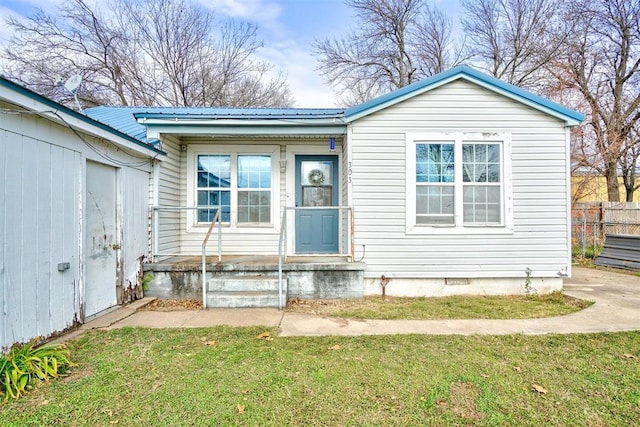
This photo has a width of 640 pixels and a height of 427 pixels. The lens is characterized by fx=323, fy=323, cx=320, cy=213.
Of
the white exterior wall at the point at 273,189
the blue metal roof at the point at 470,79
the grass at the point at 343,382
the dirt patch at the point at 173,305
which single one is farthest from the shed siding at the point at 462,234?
the dirt patch at the point at 173,305

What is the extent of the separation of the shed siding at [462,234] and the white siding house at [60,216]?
3.79 metres

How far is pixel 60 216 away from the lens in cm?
380

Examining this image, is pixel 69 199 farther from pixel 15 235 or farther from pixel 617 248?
pixel 617 248

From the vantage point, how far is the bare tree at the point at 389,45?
58.9 feet

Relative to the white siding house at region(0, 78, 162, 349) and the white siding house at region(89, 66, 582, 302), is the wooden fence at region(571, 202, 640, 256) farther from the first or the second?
the white siding house at region(0, 78, 162, 349)

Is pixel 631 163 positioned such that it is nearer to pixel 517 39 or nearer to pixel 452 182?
pixel 517 39

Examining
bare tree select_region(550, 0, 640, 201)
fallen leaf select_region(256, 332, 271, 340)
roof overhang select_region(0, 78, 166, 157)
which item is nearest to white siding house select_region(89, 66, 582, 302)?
roof overhang select_region(0, 78, 166, 157)

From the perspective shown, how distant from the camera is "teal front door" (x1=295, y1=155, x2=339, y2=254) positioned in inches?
273

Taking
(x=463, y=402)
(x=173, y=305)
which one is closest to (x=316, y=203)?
(x=173, y=305)

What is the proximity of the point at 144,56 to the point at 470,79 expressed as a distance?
1730cm

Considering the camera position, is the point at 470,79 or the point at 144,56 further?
the point at 144,56

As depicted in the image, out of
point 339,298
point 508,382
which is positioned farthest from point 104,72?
point 508,382

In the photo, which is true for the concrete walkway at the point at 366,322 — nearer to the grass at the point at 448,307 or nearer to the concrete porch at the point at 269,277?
the grass at the point at 448,307

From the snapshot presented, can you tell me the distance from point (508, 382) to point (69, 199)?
507 cm
